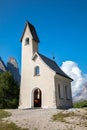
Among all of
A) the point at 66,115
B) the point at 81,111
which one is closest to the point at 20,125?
the point at 66,115

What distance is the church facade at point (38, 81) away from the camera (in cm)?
2580

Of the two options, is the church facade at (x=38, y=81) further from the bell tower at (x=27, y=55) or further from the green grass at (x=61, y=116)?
the green grass at (x=61, y=116)

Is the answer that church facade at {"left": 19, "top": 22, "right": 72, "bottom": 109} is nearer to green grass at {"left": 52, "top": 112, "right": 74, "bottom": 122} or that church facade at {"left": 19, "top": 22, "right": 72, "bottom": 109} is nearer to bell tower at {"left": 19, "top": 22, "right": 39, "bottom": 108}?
bell tower at {"left": 19, "top": 22, "right": 39, "bottom": 108}

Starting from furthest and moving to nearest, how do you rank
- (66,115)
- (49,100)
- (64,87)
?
1. (64,87)
2. (49,100)
3. (66,115)

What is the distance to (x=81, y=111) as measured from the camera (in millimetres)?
19625

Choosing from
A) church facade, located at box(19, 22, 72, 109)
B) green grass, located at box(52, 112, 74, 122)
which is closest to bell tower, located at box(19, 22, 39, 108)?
church facade, located at box(19, 22, 72, 109)

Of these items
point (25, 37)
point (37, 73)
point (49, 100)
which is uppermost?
point (25, 37)

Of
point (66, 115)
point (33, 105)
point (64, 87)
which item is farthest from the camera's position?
point (64, 87)

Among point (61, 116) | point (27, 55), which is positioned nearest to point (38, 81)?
point (27, 55)

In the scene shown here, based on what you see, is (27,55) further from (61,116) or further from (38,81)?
(61,116)

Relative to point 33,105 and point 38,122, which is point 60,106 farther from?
point 38,122

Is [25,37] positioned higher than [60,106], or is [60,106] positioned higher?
[25,37]

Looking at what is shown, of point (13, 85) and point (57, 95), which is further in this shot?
point (13, 85)

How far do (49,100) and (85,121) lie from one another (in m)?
9.95
